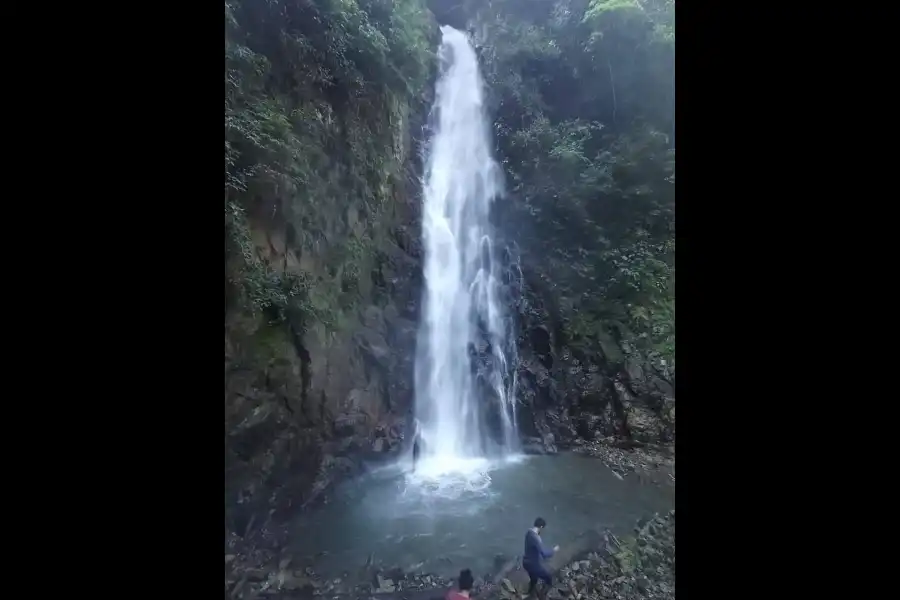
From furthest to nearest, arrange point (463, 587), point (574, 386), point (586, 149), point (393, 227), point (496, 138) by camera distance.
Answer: point (496, 138) → point (393, 227) → point (586, 149) → point (574, 386) → point (463, 587)

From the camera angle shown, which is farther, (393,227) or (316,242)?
(393,227)

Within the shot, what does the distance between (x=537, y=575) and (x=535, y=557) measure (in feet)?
0.25

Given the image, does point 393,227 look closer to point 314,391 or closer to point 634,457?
point 314,391

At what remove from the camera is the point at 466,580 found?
2.24 metres

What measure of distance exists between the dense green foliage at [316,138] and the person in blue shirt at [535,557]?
61.3 inches

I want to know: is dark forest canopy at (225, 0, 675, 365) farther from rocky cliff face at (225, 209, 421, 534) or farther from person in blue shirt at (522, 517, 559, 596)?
person in blue shirt at (522, 517, 559, 596)

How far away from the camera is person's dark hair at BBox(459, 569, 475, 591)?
2217mm

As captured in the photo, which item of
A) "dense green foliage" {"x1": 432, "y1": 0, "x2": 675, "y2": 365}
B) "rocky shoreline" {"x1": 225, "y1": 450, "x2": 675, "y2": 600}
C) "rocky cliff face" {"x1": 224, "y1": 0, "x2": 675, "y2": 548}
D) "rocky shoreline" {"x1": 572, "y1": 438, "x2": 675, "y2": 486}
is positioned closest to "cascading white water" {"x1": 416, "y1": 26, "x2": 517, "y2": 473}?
"rocky cliff face" {"x1": 224, "y1": 0, "x2": 675, "y2": 548}

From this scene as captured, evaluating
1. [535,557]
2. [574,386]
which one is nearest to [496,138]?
[574,386]

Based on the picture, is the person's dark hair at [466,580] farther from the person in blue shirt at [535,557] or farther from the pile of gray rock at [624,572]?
the person in blue shirt at [535,557]

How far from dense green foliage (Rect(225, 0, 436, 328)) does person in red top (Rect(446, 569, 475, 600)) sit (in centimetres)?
147
